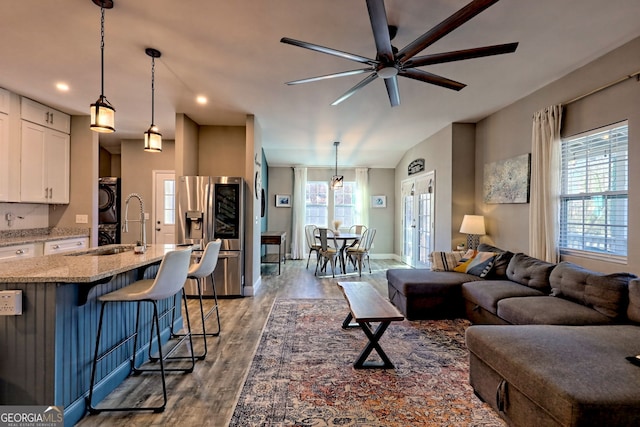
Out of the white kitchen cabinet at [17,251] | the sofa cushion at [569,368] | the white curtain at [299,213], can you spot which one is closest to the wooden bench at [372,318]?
the sofa cushion at [569,368]

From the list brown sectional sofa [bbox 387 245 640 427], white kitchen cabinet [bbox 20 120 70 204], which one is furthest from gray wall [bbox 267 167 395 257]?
brown sectional sofa [bbox 387 245 640 427]

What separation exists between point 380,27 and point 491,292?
8.59 feet

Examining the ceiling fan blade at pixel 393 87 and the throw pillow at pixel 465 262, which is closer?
the ceiling fan blade at pixel 393 87

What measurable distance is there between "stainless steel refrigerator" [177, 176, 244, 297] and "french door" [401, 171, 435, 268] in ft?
11.6

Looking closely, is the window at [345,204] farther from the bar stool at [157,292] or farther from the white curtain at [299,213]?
the bar stool at [157,292]

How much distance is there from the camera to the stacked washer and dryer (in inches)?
235

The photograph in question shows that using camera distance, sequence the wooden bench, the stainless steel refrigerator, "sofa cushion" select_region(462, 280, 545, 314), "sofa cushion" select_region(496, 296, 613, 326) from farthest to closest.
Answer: the stainless steel refrigerator < "sofa cushion" select_region(462, 280, 545, 314) < the wooden bench < "sofa cushion" select_region(496, 296, 613, 326)

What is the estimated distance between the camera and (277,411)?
1846 mm

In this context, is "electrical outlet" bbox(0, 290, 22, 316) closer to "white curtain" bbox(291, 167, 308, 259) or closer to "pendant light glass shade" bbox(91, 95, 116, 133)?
"pendant light glass shade" bbox(91, 95, 116, 133)

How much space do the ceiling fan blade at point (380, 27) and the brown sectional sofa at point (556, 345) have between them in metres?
1.99

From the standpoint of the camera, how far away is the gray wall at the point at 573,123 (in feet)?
8.25

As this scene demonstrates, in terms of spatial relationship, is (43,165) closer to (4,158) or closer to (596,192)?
(4,158)

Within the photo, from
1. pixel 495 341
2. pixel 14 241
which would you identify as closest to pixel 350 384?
pixel 495 341

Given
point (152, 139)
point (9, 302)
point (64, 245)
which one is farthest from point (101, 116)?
point (64, 245)
